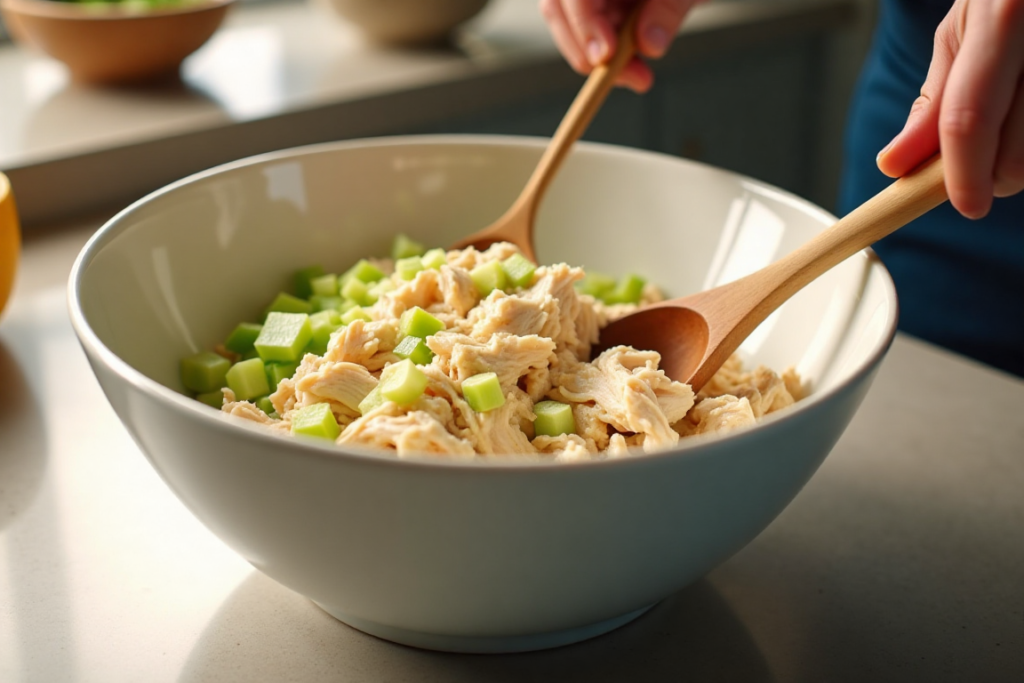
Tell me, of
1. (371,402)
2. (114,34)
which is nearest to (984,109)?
(371,402)

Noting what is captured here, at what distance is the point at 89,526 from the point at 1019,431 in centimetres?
103

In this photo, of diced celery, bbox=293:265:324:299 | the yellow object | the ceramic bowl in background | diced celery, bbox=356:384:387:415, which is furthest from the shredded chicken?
the ceramic bowl in background

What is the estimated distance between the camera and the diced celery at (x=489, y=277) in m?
1.01

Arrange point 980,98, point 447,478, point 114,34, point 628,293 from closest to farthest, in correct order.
Result: point 447,478 < point 980,98 < point 628,293 < point 114,34

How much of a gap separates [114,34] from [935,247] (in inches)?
60.5

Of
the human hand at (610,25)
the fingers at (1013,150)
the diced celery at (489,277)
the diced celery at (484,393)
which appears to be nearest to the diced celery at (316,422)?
the diced celery at (484,393)

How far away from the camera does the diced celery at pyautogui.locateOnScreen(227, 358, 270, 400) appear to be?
984mm

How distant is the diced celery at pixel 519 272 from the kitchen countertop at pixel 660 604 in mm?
345

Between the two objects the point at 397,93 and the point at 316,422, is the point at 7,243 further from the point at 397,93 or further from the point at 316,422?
the point at 397,93

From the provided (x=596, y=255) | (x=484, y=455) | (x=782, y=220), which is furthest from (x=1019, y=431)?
(x=484, y=455)

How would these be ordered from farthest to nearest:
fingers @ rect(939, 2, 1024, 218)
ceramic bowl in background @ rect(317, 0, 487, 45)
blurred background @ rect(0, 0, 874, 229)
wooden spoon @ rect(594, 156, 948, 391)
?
ceramic bowl in background @ rect(317, 0, 487, 45)
blurred background @ rect(0, 0, 874, 229)
wooden spoon @ rect(594, 156, 948, 391)
fingers @ rect(939, 2, 1024, 218)

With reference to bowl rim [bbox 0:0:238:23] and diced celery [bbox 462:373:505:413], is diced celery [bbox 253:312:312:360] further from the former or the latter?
bowl rim [bbox 0:0:238:23]

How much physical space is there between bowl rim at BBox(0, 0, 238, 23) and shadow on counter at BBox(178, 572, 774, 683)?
140cm

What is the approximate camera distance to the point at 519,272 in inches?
40.3
